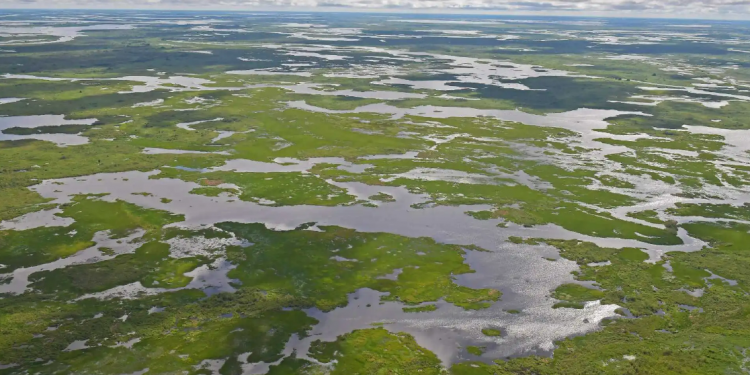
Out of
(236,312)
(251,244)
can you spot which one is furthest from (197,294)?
(251,244)

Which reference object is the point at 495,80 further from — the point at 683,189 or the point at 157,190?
the point at 157,190

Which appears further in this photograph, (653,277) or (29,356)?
(653,277)

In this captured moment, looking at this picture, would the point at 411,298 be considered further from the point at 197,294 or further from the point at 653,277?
the point at 653,277

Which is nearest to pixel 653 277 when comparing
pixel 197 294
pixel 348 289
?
pixel 348 289

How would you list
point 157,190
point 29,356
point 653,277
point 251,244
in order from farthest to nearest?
point 157,190
point 251,244
point 653,277
point 29,356

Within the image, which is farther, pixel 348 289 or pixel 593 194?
pixel 593 194

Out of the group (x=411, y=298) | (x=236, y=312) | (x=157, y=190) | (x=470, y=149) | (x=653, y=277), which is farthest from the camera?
(x=470, y=149)

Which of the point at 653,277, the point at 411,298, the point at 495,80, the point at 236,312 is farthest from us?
the point at 495,80

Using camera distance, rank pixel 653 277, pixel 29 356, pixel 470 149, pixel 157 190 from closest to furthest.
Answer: pixel 29 356, pixel 653 277, pixel 157 190, pixel 470 149

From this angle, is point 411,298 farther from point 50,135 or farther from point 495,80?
point 495,80
